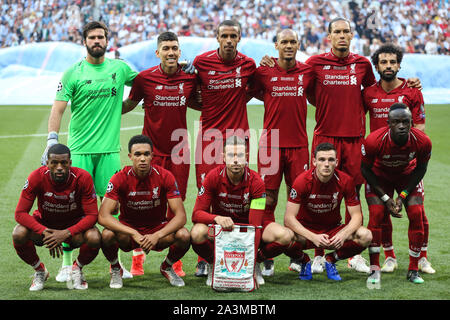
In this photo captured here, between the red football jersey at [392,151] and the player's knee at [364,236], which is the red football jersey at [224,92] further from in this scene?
the player's knee at [364,236]

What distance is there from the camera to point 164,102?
20.1 ft

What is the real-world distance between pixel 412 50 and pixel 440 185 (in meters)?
17.3

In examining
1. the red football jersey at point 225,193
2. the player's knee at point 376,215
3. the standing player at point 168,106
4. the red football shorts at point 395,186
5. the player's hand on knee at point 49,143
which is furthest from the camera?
the standing player at point 168,106

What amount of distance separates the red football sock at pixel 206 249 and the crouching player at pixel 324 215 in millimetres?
698

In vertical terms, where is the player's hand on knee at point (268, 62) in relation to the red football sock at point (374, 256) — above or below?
above

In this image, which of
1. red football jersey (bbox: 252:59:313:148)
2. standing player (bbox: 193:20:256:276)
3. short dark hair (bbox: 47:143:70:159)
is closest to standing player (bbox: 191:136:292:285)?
standing player (bbox: 193:20:256:276)

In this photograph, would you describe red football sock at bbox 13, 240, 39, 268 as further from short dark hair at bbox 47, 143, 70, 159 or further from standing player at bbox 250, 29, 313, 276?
standing player at bbox 250, 29, 313, 276

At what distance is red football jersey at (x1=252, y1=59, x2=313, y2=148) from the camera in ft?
20.3

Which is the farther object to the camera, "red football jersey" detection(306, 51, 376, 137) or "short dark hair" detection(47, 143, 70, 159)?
"red football jersey" detection(306, 51, 376, 137)

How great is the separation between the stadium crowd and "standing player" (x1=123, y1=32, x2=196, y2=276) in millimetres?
20985

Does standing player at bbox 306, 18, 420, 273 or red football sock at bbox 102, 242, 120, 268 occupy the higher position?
standing player at bbox 306, 18, 420, 273

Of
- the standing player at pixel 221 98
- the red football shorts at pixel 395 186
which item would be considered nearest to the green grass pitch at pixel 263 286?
the red football shorts at pixel 395 186

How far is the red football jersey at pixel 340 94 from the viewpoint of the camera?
20.4 feet

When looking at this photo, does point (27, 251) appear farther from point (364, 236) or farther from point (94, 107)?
point (364, 236)
